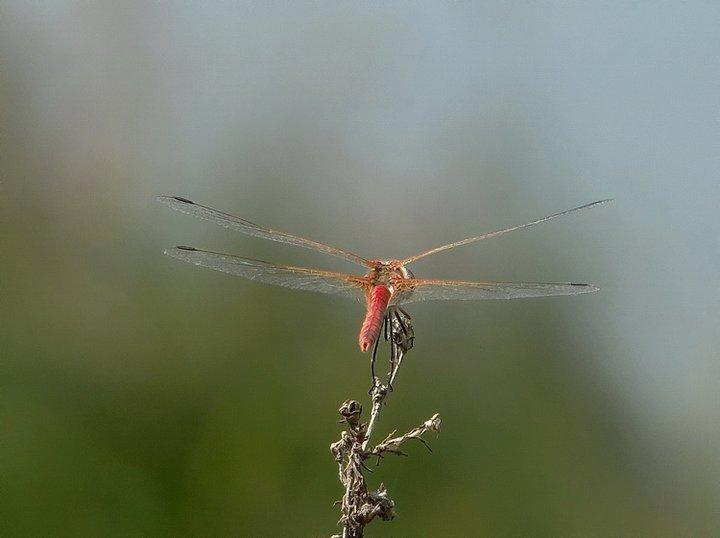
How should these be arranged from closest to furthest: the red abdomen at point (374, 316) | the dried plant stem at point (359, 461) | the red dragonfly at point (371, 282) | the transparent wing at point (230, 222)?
1. the dried plant stem at point (359, 461)
2. the red abdomen at point (374, 316)
3. the red dragonfly at point (371, 282)
4. the transparent wing at point (230, 222)

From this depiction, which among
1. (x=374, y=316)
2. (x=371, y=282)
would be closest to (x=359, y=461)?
(x=374, y=316)

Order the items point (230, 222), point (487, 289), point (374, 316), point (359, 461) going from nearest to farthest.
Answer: point (359, 461) < point (374, 316) < point (487, 289) < point (230, 222)

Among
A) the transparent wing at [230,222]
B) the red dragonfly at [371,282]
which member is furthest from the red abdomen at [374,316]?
the transparent wing at [230,222]

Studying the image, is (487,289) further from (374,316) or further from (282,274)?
(282,274)

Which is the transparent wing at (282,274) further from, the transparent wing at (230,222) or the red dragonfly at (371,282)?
the transparent wing at (230,222)

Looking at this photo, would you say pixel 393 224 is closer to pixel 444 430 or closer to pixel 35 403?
pixel 444 430

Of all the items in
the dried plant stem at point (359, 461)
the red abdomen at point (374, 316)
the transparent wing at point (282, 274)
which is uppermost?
the transparent wing at point (282, 274)

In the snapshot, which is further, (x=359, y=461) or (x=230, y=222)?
(x=230, y=222)
